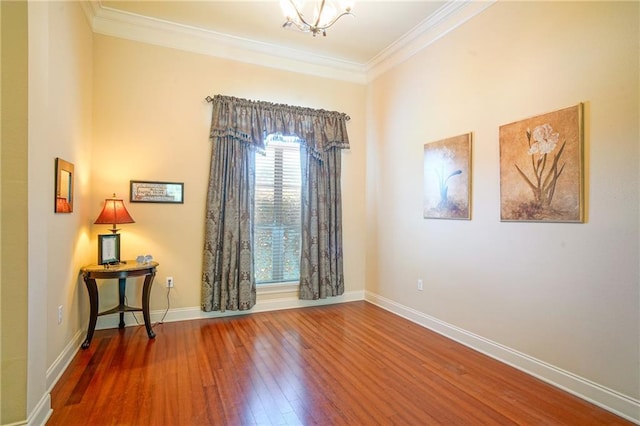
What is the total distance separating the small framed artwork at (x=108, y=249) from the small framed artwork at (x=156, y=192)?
0.54 m

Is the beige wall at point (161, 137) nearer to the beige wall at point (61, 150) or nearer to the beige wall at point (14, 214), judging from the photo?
the beige wall at point (61, 150)

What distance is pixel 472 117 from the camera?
3.24 metres

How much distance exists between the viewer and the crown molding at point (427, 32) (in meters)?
3.25

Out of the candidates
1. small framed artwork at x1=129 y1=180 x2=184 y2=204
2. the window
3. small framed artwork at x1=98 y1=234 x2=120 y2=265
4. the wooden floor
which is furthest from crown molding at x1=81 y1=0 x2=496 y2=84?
the wooden floor

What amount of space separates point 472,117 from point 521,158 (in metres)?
0.71

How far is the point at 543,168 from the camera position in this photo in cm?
258

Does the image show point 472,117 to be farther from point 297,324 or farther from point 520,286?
point 297,324

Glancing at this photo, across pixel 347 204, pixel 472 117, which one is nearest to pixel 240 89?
pixel 347 204

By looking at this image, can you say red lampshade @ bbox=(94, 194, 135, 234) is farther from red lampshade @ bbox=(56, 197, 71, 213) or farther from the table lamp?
red lampshade @ bbox=(56, 197, 71, 213)

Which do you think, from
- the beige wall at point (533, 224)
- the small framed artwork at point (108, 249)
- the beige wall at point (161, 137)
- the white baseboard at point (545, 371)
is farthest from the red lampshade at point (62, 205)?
the white baseboard at point (545, 371)

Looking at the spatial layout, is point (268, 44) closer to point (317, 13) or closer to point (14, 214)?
point (317, 13)

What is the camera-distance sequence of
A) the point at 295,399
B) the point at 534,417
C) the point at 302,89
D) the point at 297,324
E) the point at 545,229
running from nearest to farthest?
the point at 534,417
the point at 295,399
the point at 545,229
the point at 297,324
the point at 302,89

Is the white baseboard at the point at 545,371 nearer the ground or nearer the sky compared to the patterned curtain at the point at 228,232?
nearer the ground

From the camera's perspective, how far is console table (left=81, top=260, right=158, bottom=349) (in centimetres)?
309
